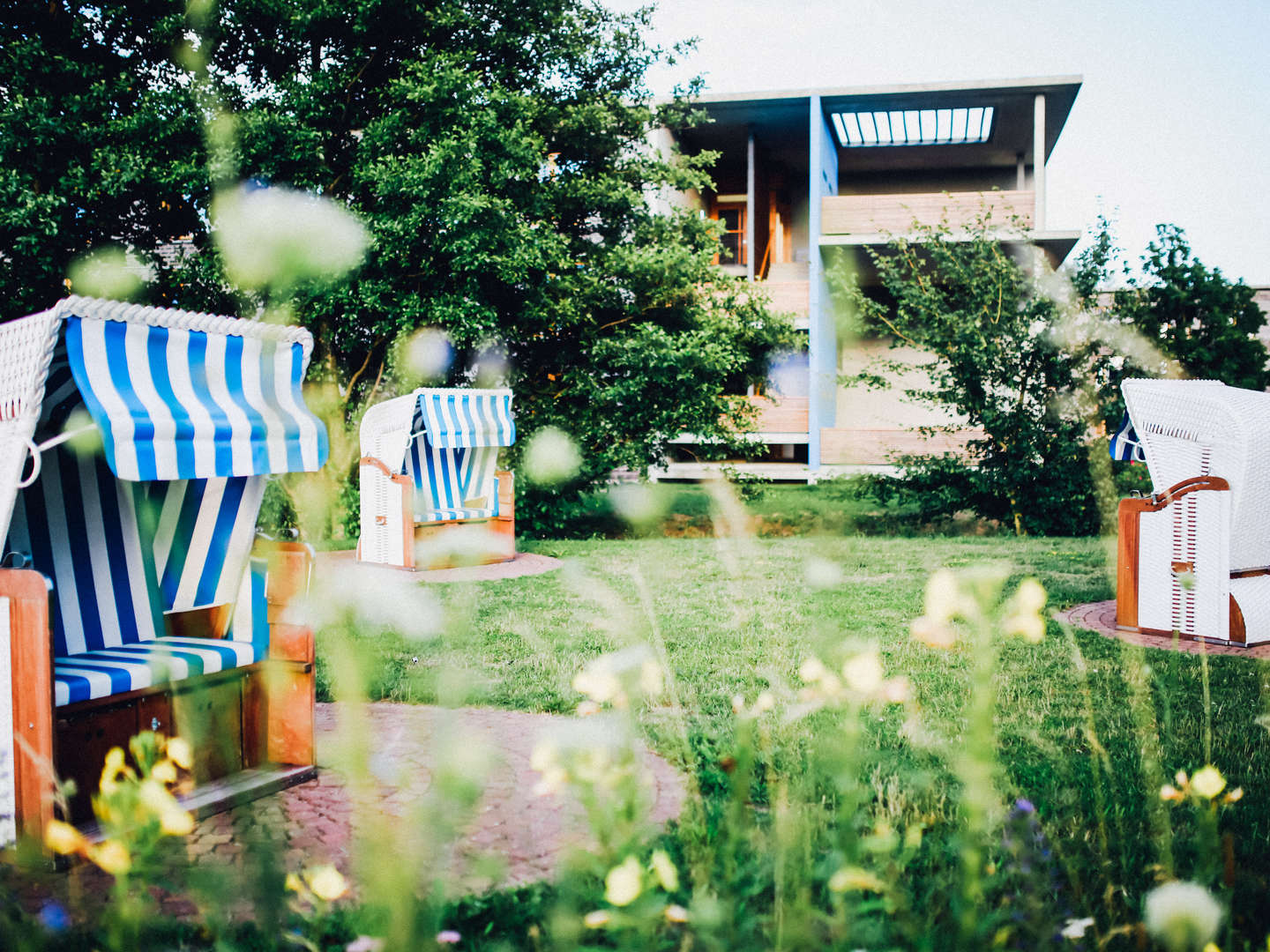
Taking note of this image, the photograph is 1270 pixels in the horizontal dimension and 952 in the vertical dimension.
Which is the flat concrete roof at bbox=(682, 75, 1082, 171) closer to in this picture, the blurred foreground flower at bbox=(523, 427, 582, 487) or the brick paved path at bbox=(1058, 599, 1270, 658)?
the blurred foreground flower at bbox=(523, 427, 582, 487)

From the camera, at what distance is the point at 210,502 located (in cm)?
393

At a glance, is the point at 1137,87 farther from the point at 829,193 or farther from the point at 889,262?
the point at 829,193

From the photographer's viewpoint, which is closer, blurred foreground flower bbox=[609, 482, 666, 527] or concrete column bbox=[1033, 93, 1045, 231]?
blurred foreground flower bbox=[609, 482, 666, 527]

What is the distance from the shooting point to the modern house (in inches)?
699

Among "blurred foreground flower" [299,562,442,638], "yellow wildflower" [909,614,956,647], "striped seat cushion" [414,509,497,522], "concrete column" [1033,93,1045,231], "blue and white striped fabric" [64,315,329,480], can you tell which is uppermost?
"concrete column" [1033,93,1045,231]

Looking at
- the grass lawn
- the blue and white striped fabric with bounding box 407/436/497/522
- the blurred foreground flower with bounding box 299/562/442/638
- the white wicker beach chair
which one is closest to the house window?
the blue and white striped fabric with bounding box 407/436/497/522

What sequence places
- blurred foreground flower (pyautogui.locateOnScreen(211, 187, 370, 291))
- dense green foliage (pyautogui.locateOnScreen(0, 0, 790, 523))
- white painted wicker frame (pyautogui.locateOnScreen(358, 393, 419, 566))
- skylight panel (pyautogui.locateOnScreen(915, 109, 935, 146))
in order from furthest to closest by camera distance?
skylight panel (pyautogui.locateOnScreen(915, 109, 935, 146)) < blurred foreground flower (pyautogui.locateOnScreen(211, 187, 370, 291)) < dense green foliage (pyautogui.locateOnScreen(0, 0, 790, 523)) < white painted wicker frame (pyautogui.locateOnScreen(358, 393, 419, 566))

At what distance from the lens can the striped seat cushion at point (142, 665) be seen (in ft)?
9.87

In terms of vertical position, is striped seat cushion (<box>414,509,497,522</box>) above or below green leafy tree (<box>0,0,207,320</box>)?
below

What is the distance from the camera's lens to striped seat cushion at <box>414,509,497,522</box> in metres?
9.91

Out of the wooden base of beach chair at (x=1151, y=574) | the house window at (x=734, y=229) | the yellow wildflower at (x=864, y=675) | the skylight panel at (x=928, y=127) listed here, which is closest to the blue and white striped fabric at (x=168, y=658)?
the yellow wildflower at (x=864, y=675)

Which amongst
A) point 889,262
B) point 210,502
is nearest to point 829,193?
point 889,262

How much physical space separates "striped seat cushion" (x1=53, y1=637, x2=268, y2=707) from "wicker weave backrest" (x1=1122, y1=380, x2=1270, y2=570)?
5.45 meters

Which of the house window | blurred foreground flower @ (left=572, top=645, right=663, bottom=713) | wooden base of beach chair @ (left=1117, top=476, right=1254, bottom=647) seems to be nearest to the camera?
blurred foreground flower @ (left=572, top=645, right=663, bottom=713)
